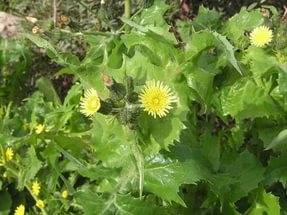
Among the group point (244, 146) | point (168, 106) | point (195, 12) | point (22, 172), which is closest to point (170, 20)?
point (195, 12)

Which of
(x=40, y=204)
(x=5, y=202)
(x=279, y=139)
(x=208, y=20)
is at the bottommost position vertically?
(x=5, y=202)

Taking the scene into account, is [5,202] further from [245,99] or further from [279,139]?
Result: [279,139]

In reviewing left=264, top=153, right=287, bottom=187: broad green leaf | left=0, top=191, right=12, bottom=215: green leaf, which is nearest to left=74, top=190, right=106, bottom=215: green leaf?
left=264, top=153, right=287, bottom=187: broad green leaf

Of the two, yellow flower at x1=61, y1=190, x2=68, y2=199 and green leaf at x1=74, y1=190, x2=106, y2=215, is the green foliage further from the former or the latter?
yellow flower at x1=61, y1=190, x2=68, y2=199

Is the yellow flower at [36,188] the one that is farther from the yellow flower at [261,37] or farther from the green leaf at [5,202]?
the yellow flower at [261,37]

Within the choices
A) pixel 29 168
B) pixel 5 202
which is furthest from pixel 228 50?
pixel 5 202

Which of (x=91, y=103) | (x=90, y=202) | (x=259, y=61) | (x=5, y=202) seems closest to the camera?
(x=91, y=103)
